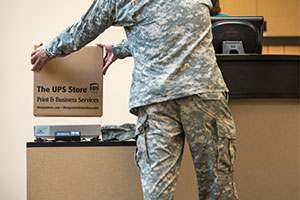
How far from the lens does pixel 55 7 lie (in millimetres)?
3781

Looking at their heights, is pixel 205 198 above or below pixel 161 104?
below

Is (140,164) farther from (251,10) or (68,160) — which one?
(251,10)

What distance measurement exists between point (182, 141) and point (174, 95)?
0.19 metres

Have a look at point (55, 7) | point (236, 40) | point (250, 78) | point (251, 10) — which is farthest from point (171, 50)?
point (251, 10)

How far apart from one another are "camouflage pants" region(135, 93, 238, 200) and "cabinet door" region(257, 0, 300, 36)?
323 cm

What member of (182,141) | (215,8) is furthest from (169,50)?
(215,8)

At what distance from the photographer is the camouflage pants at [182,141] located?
1.68 meters

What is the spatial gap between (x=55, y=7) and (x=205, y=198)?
2.39 m

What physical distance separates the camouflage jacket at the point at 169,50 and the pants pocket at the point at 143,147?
2.6 inches

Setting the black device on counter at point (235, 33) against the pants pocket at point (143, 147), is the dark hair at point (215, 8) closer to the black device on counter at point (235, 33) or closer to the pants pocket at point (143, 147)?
the black device on counter at point (235, 33)

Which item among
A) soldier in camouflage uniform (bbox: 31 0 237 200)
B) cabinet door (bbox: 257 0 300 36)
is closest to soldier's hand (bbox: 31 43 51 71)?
soldier in camouflage uniform (bbox: 31 0 237 200)

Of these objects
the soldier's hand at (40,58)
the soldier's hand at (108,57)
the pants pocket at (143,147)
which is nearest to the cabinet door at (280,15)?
the soldier's hand at (108,57)

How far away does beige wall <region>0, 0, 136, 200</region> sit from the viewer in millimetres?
3707

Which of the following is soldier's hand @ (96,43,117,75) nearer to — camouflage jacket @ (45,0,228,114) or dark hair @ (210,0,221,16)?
camouflage jacket @ (45,0,228,114)
